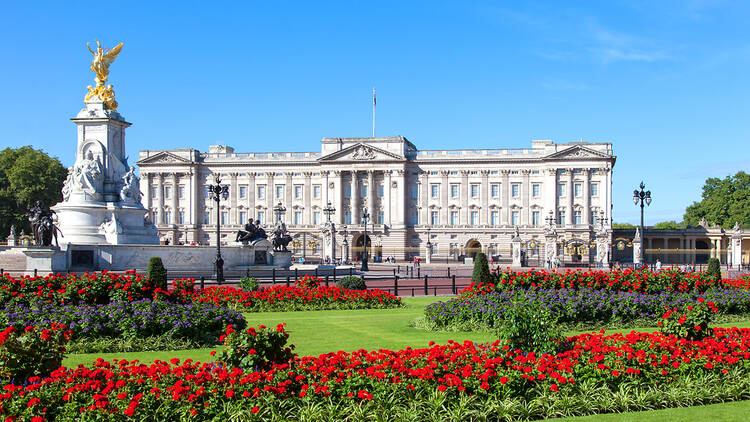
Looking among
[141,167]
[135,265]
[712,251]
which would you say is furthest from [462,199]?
[135,265]

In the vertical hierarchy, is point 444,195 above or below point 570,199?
above

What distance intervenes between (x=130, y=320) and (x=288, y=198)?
3239 inches

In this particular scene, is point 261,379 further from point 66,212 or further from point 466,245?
point 466,245

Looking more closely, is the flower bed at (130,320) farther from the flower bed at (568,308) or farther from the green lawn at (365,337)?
the flower bed at (568,308)

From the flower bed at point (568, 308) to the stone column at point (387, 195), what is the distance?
72.8 metres

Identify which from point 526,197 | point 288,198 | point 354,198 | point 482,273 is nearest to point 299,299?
point 482,273

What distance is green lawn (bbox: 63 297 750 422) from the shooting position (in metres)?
9.64

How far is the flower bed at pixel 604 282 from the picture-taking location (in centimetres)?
2127

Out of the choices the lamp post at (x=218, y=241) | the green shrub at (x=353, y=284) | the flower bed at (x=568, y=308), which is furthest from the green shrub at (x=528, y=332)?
the lamp post at (x=218, y=241)

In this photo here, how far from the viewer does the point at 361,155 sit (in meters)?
93.1

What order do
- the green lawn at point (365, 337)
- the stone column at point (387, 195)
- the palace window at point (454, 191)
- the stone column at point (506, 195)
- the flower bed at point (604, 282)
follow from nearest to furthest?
the green lawn at point (365, 337), the flower bed at point (604, 282), the stone column at point (506, 195), the stone column at point (387, 195), the palace window at point (454, 191)

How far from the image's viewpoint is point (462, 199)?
3666 inches

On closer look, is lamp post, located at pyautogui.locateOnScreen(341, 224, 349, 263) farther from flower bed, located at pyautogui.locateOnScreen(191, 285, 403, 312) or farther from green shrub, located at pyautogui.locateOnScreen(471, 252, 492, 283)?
green shrub, located at pyautogui.locateOnScreen(471, 252, 492, 283)

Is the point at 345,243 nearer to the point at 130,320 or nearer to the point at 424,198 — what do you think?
the point at 424,198
